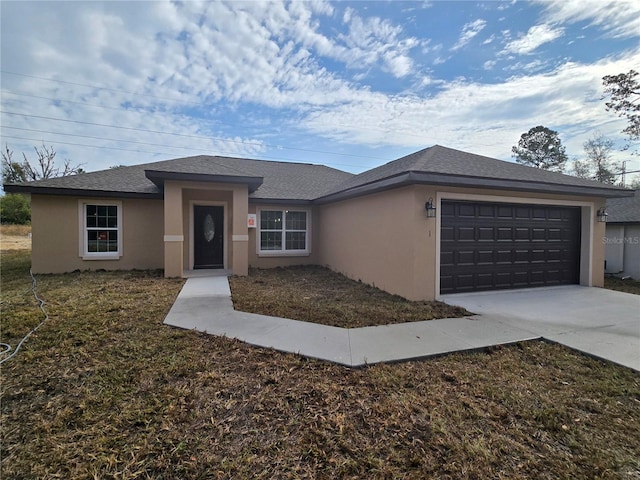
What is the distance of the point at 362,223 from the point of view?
9094mm

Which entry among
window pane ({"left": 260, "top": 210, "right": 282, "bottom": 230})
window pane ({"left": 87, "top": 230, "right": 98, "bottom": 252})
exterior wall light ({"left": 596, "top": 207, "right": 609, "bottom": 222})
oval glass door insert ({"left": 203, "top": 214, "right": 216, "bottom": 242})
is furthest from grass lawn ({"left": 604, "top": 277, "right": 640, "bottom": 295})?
window pane ({"left": 87, "top": 230, "right": 98, "bottom": 252})

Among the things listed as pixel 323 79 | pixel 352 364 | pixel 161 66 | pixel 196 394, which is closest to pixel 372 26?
pixel 323 79

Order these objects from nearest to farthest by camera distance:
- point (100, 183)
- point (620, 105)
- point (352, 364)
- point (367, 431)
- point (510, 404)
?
1. point (367, 431)
2. point (510, 404)
3. point (352, 364)
4. point (100, 183)
5. point (620, 105)

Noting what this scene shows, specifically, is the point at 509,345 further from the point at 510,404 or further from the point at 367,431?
the point at 367,431

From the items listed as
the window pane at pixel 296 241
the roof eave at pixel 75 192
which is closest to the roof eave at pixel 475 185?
the window pane at pixel 296 241

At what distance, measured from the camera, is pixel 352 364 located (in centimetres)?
372

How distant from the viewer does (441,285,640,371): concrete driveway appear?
173 inches

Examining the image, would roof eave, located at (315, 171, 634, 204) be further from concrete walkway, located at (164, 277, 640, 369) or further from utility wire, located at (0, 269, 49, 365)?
utility wire, located at (0, 269, 49, 365)

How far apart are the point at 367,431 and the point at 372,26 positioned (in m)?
9.98

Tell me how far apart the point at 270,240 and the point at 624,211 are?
14258 millimetres

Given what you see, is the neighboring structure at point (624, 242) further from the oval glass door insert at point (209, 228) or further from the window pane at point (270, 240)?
the oval glass door insert at point (209, 228)

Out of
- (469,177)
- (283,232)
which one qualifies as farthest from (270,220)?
(469,177)

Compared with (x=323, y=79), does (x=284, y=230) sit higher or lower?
lower

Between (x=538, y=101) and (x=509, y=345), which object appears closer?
(x=509, y=345)
